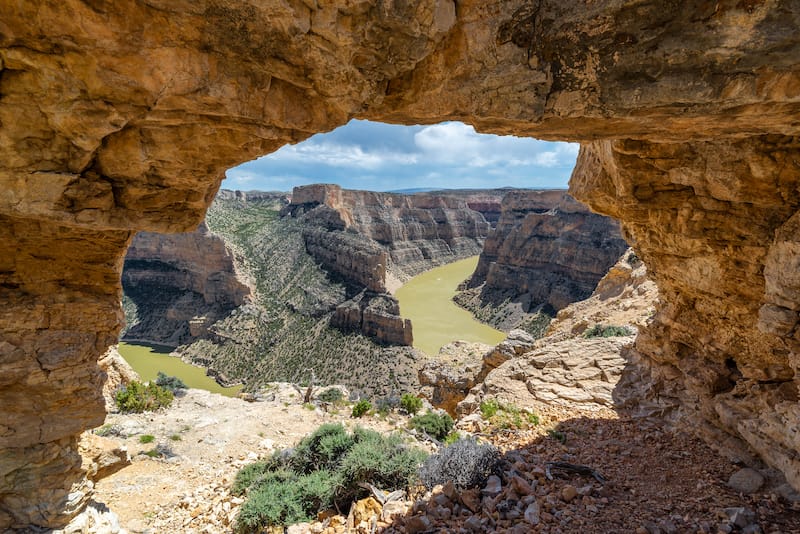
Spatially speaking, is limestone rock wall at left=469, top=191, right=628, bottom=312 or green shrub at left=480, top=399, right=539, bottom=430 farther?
limestone rock wall at left=469, top=191, right=628, bottom=312

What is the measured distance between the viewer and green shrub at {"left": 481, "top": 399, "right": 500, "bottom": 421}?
10.1 metres

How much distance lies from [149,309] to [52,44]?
189 ft

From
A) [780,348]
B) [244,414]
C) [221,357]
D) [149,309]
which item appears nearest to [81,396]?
[244,414]

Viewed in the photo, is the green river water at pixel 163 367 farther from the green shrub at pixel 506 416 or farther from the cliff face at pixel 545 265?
the cliff face at pixel 545 265

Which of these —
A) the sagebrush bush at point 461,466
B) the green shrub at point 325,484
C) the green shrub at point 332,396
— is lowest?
the green shrub at point 332,396

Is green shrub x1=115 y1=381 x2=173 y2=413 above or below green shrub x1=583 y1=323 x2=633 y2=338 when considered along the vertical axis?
below

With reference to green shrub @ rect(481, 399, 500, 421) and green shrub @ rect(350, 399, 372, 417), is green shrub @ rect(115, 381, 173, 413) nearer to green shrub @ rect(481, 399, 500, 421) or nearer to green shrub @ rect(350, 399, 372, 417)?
green shrub @ rect(350, 399, 372, 417)

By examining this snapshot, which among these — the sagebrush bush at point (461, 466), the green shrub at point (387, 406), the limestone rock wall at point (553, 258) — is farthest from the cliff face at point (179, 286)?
the sagebrush bush at point (461, 466)

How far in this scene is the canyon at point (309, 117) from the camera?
3486 millimetres

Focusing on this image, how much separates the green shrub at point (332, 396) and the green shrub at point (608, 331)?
1193 cm

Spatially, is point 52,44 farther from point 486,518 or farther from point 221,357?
point 221,357

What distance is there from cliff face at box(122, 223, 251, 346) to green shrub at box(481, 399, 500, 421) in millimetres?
41506

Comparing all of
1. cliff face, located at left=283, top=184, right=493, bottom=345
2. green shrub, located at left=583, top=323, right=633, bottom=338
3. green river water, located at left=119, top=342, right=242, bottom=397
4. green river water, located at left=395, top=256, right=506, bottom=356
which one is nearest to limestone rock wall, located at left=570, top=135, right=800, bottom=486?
green shrub, located at left=583, top=323, right=633, bottom=338

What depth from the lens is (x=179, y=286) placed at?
52.5 m
